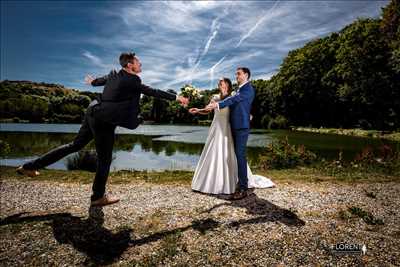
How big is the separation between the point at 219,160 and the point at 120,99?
3198 mm

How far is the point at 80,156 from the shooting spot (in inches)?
580

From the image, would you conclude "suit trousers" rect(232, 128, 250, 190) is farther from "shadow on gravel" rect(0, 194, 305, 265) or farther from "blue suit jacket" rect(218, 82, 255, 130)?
"shadow on gravel" rect(0, 194, 305, 265)

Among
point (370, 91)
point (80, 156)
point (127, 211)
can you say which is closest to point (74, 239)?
point (127, 211)

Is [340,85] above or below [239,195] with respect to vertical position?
above

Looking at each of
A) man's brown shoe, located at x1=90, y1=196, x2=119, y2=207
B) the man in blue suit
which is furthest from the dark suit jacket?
the man in blue suit

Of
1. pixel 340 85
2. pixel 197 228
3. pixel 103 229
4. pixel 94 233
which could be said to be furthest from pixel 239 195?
pixel 340 85

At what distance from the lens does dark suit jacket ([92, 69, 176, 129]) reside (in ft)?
18.0

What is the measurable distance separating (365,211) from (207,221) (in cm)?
331

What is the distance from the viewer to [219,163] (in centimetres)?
767

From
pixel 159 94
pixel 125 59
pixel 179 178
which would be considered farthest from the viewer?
pixel 179 178

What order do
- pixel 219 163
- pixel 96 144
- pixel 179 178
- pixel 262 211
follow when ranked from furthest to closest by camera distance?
pixel 179 178, pixel 219 163, pixel 262 211, pixel 96 144

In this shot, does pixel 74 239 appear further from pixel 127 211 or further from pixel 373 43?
pixel 373 43

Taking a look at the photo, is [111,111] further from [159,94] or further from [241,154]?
[241,154]

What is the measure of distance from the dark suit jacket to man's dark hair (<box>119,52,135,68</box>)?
0.14 m
